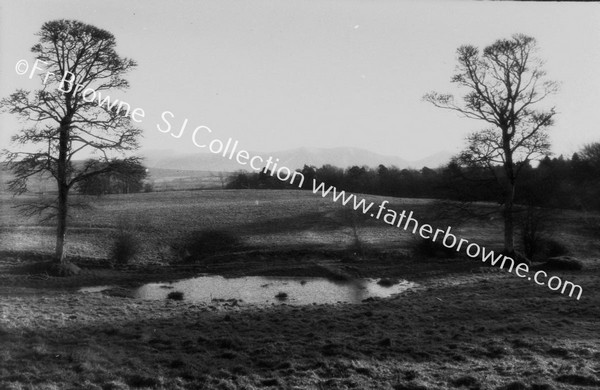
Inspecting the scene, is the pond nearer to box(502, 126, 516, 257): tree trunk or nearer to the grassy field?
the grassy field

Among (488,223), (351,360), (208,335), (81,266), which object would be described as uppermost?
(488,223)

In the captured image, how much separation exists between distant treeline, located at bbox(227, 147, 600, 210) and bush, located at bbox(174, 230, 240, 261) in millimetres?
13738

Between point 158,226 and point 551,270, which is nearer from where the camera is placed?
point 551,270

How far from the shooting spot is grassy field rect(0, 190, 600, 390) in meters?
8.62

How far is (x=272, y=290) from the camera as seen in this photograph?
66.8ft

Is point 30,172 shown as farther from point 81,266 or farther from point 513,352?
point 513,352

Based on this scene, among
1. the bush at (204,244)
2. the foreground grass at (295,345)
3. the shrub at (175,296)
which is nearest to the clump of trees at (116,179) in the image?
the shrub at (175,296)

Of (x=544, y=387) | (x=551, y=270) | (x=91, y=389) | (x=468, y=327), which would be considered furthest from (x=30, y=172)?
(x=551, y=270)

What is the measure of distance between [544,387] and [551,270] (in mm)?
18291

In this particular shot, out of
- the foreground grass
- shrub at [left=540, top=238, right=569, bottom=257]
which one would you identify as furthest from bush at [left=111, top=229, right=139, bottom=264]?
shrub at [left=540, top=238, right=569, bottom=257]

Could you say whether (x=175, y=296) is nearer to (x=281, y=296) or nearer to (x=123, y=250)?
(x=281, y=296)

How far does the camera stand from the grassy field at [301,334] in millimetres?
8617

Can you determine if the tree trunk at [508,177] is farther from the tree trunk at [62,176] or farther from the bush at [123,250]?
the tree trunk at [62,176]

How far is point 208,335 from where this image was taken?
1162 cm
